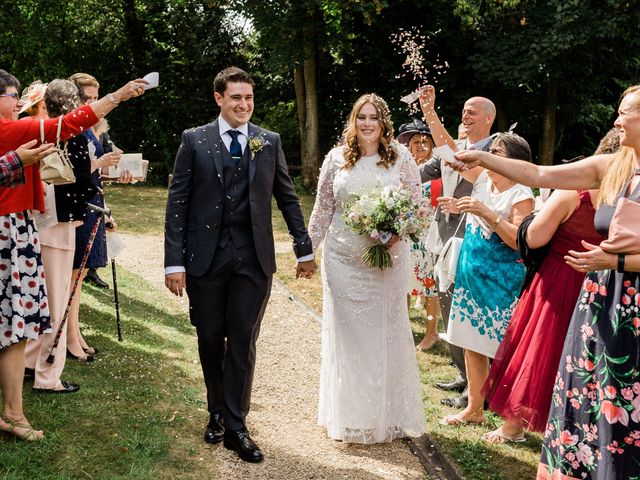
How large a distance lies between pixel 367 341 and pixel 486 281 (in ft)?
3.43

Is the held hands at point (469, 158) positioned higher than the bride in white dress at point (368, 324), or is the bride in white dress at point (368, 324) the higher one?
the held hands at point (469, 158)

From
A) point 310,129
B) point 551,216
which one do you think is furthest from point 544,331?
point 310,129

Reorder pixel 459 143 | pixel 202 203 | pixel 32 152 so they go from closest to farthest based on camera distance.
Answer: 1. pixel 32 152
2. pixel 202 203
3. pixel 459 143

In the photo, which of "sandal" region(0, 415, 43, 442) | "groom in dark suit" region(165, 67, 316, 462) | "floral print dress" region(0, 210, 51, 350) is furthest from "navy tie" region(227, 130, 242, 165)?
"sandal" region(0, 415, 43, 442)

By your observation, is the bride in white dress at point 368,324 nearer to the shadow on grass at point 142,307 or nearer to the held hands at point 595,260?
the held hands at point 595,260

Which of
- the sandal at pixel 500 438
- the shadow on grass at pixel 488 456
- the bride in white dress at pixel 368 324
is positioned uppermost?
the bride in white dress at pixel 368 324

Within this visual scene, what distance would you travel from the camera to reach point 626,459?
3445 mm

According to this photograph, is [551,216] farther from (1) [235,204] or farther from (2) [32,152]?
(2) [32,152]

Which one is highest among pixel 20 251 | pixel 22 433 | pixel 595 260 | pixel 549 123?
pixel 549 123

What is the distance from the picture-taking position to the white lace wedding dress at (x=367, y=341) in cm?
522

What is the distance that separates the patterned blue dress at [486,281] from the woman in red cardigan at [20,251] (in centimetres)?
272

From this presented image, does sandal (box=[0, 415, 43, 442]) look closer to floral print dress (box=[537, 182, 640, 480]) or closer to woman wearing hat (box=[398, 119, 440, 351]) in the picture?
floral print dress (box=[537, 182, 640, 480])

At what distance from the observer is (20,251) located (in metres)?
4.59

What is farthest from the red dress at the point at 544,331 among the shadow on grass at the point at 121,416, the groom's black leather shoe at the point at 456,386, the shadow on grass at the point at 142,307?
the shadow on grass at the point at 142,307
